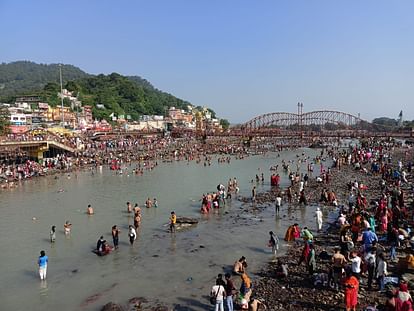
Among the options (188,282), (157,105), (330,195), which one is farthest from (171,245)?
(157,105)

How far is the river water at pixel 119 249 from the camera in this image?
12125 millimetres

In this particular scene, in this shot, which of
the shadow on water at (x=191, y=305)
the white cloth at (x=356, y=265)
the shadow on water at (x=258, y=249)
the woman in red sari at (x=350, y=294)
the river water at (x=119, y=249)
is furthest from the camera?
the shadow on water at (x=258, y=249)

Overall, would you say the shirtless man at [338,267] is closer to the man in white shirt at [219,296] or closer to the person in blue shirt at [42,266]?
the man in white shirt at [219,296]

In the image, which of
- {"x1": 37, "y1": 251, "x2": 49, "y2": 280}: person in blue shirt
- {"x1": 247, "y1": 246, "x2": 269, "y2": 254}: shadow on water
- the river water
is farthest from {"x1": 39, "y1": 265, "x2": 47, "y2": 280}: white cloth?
{"x1": 247, "y1": 246, "x2": 269, "y2": 254}: shadow on water

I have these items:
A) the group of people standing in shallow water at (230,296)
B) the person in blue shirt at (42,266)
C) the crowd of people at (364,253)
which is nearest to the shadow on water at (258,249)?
the crowd of people at (364,253)

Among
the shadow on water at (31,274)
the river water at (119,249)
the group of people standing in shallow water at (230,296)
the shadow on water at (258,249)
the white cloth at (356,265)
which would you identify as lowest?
the shadow on water at (31,274)

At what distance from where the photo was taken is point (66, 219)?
22500 mm

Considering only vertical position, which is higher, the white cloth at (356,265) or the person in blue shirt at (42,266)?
the white cloth at (356,265)

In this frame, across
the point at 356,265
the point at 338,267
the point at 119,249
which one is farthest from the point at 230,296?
the point at 119,249

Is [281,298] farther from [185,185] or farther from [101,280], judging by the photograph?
[185,185]

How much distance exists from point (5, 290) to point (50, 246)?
4738 mm

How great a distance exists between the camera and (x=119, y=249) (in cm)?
1655

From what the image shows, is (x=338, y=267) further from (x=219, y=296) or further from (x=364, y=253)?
(x=219, y=296)

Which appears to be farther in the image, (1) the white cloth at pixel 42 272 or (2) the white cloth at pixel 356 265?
(1) the white cloth at pixel 42 272
